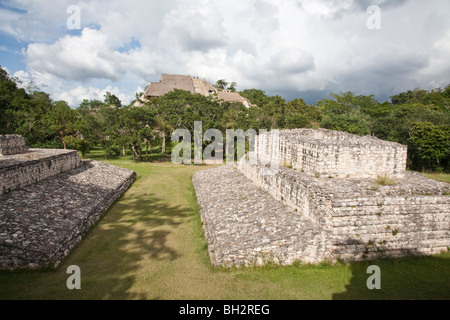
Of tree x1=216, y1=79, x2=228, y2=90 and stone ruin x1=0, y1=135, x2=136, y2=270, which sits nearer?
stone ruin x1=0, y1=135, x2=136, y2=270

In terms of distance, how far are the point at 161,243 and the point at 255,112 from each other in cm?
2200

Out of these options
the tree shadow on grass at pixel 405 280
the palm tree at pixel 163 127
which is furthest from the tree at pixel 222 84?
the tree shadow on grass at pixel 405 280

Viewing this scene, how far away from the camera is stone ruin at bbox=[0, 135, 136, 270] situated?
22.8ft

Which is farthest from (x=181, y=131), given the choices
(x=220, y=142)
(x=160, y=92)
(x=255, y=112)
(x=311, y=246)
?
(x=160, y=92)

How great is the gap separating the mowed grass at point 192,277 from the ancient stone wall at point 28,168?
150 inches

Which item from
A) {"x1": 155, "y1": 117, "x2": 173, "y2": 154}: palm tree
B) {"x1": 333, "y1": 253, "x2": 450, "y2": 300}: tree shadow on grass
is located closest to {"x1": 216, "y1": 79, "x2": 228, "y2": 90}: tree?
{"x1": 155, "y1": 117, "x2": 173, "y2": 154}: palm tree

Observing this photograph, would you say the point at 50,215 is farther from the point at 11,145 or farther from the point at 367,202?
the point at 367,202

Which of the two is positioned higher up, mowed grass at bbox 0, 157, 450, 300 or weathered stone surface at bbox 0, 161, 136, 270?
weathered stone surface at bbox 0, 161, 136, 270

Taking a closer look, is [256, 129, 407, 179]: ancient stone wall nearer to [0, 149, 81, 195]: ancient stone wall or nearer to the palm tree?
[0, 149, 81, 195]: ancient stone wall

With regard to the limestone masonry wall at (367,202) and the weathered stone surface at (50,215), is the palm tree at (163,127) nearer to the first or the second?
the weathered stone surface at (50,215)

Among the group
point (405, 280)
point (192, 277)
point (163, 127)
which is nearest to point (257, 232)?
point (192, 277)

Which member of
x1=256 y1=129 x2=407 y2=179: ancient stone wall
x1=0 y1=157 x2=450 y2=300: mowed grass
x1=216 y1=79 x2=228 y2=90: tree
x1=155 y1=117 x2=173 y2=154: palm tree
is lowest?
x1=0 y1=157 x2=450 y2=300: mowed grass

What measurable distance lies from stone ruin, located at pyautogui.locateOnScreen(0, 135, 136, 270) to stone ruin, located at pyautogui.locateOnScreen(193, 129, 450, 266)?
4670 millimetres
